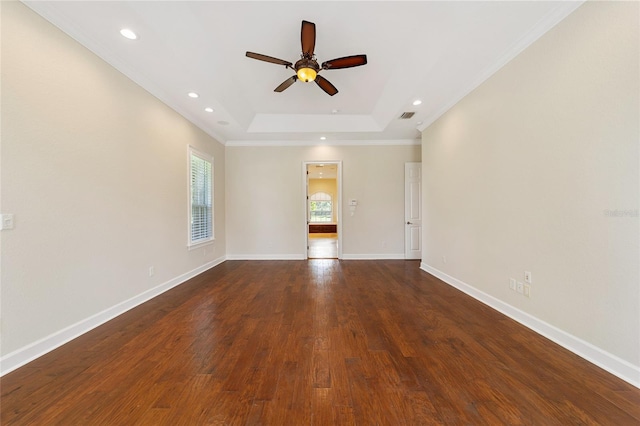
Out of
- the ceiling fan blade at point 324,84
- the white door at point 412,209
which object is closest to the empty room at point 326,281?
the ceiling fan blade at point 324,84

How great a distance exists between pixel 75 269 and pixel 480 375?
351 cm

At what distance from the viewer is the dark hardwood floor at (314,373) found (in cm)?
139

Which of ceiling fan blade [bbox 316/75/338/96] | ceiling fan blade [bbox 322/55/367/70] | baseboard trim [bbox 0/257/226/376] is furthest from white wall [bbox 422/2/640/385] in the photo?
baseboard trim [bbox 0/257/226/376]

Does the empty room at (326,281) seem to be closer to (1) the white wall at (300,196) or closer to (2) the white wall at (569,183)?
(2) the white wall at (569,183)

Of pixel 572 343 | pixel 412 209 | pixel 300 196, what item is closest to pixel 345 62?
pixel 572 343

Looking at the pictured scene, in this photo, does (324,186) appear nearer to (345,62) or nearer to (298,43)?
(298,43)

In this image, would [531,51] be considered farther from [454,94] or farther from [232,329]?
[232,329]

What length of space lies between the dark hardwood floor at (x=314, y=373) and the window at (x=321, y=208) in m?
10.9

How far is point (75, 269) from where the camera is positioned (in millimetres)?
2279

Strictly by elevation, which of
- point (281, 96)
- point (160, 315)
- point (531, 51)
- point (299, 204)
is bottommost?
point (160, 315)

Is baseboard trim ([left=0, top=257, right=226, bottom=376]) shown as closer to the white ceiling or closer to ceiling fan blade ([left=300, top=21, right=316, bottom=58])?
the white ceiling

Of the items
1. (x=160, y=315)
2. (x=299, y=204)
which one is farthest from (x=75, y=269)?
(x=299, y=204)

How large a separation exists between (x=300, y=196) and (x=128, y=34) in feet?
13.3

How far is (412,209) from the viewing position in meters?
5.85
